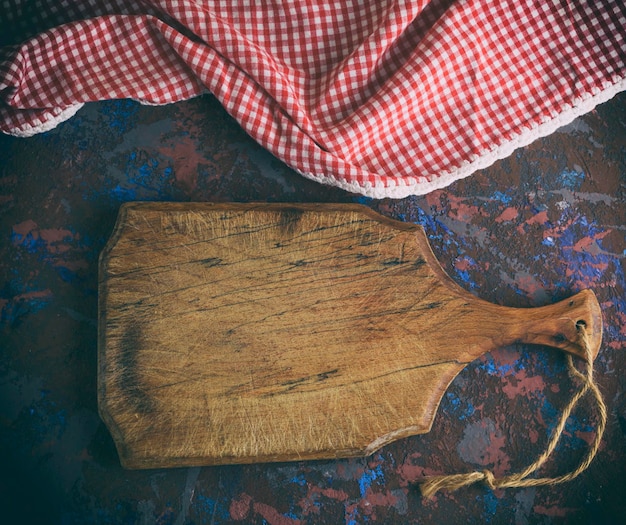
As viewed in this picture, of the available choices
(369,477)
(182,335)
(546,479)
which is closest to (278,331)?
(182,335)

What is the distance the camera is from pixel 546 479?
0.88 m

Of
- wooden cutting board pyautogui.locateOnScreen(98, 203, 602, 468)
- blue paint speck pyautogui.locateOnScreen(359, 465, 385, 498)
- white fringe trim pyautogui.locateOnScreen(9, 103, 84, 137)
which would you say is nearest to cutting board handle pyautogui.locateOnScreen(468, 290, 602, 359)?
wooden cutting board pyautogui.locateOnScreen(98, 203, 602, 468)

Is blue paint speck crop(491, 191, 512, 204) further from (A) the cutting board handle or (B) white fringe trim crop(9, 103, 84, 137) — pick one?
(B) white fringe trim crop(9, 103, 84, 137)

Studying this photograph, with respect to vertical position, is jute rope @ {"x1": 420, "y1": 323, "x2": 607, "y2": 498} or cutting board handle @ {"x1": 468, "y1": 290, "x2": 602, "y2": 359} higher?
cutting board handle @ {"x1": 468, "y1": 290, "x2": 602, "y2": 359}

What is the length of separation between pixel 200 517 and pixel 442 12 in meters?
1.01

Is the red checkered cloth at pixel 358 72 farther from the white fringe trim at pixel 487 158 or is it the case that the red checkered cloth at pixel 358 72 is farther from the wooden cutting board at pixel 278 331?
the wooden cutting board at pixel 278 331

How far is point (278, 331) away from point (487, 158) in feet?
1.57

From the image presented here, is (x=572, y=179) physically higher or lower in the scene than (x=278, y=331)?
higher

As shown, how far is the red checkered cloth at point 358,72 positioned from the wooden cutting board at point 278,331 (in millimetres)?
132

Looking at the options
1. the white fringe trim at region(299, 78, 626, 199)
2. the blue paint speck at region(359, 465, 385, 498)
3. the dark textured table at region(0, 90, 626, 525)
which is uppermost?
the white fringe trim at region(299, 78, 626, 199)

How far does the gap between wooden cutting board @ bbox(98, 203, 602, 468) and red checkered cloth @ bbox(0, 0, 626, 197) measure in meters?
0.13

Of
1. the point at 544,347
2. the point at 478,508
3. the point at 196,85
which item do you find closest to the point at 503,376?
the point at 544,347

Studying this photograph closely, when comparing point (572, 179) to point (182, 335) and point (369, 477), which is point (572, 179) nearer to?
point (369, 477)

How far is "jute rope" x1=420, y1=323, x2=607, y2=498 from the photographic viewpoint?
85 cm
